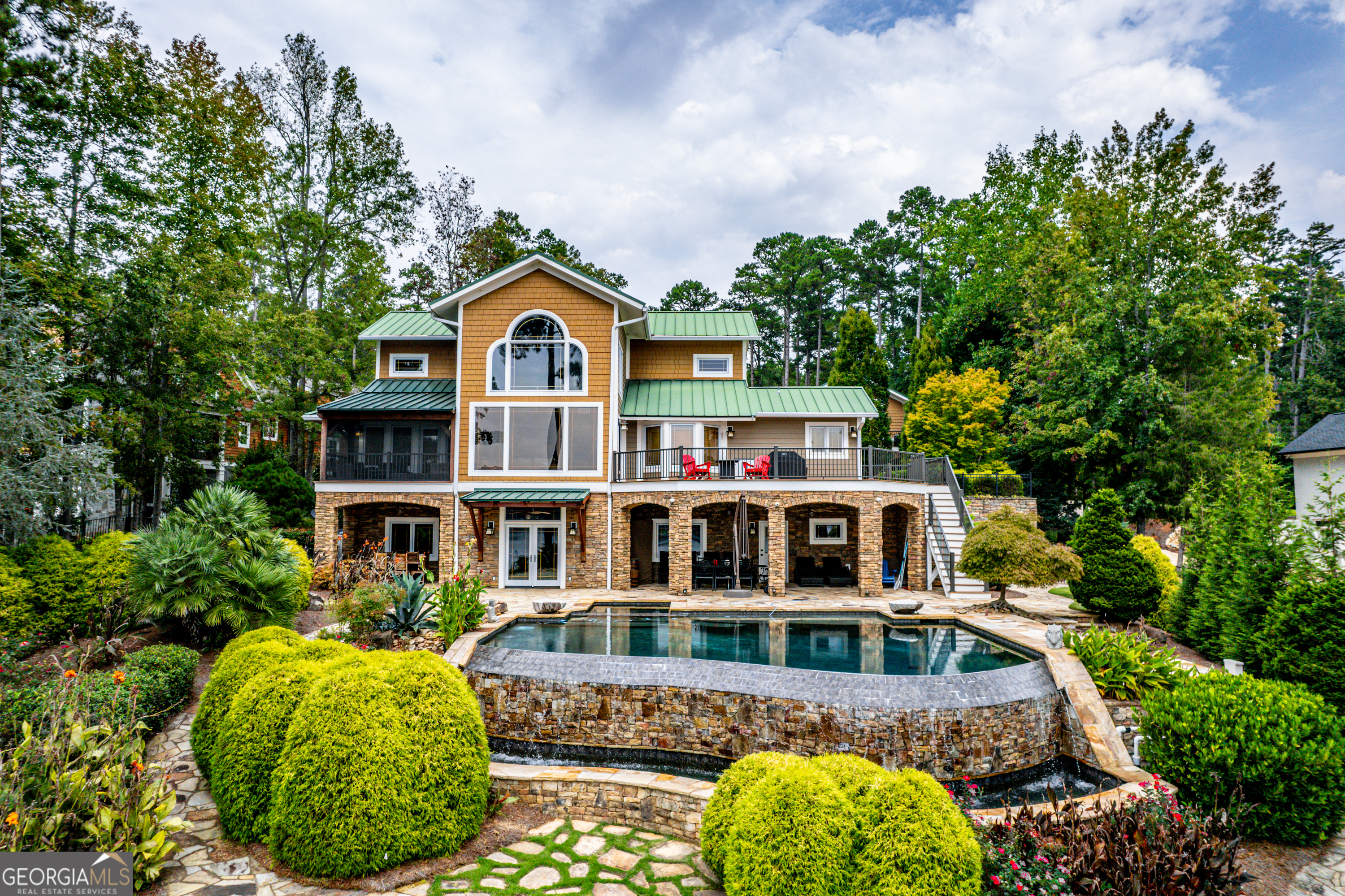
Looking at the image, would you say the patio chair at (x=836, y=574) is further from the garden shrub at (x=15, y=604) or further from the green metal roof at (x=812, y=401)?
the garden shrub at (x=15, y=604)

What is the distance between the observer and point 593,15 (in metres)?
15.7

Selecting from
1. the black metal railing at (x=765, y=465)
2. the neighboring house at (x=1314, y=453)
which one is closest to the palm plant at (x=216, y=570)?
the black metal railing at (x=765, y=465)

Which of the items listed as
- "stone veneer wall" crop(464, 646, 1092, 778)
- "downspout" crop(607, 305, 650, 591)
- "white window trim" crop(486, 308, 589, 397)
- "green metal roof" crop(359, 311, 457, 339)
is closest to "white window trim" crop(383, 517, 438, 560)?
"white window trim" crop(486, 308, 589, 397)

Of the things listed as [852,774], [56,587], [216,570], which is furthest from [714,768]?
[56,587]

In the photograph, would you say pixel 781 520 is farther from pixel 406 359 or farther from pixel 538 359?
pixel 406 359

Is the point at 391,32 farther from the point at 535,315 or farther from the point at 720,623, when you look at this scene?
the point at 720,623

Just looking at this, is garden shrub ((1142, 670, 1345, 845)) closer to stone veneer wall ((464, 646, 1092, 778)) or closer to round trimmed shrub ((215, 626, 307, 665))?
stone veneer wall ((464, 646, 1092, 778))

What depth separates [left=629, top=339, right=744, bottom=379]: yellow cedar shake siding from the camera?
21375mm

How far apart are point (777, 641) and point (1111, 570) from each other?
7.88 meters

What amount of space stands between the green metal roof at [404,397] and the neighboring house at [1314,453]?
30.4 metres

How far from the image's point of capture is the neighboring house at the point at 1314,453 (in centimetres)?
2172

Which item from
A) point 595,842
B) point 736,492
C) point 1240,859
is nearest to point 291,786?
point 595,842

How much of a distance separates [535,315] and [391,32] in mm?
7415

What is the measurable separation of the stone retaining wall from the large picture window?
1140 centimetres
